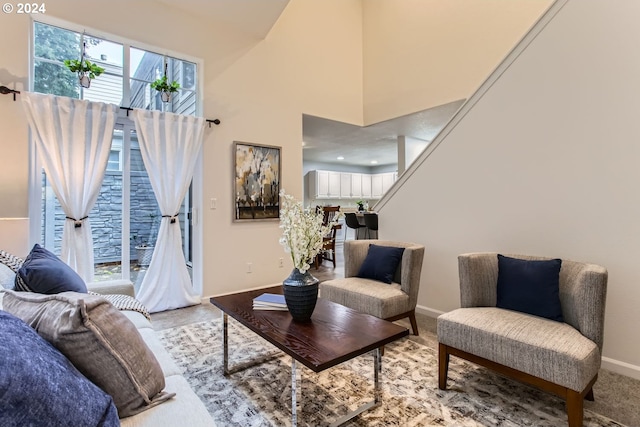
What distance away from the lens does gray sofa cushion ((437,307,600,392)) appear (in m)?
1.59

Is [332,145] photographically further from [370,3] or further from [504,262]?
[504,262]

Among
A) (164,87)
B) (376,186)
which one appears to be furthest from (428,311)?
(376,186)

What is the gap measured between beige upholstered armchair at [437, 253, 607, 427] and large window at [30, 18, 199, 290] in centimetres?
326

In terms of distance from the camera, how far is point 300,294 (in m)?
1.86

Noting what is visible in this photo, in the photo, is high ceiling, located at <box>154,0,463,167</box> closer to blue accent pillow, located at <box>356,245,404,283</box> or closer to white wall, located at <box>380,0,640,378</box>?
white wall, located at <box>380,0,640,378</box>

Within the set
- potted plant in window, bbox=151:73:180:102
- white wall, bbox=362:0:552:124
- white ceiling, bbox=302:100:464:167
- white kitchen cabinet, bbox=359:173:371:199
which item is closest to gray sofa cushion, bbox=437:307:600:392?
white wall, bbox=362:0:552:124

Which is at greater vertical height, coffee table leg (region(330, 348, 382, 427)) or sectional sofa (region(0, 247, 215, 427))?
sectional sofa (region(0, 247, 215, 427))

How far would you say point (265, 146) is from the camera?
4.28 metres

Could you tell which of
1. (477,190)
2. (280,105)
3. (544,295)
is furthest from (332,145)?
(544,295)

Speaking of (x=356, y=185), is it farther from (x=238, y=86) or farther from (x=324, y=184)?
(x=238, y=86)

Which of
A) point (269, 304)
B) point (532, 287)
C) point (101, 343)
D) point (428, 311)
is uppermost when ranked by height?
point (101, 343)

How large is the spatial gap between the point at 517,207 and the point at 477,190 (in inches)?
14.2

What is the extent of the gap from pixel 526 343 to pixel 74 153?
151 inches

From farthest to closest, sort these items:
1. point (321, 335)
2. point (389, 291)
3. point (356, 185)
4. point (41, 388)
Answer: point (356, 185), point (389, 291), point (321, 335), point (41, 388)
